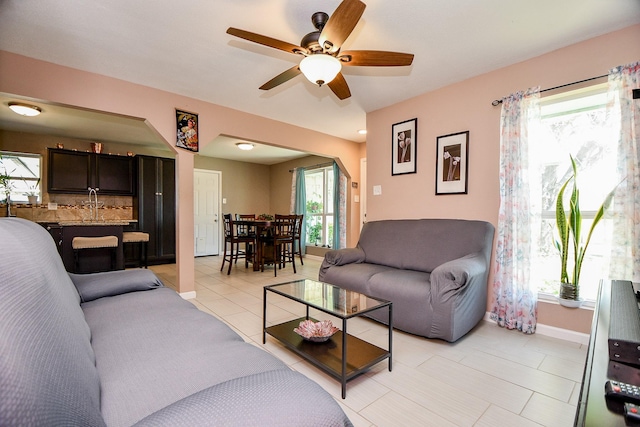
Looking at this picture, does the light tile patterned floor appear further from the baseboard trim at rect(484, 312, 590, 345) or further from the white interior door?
the white interior door

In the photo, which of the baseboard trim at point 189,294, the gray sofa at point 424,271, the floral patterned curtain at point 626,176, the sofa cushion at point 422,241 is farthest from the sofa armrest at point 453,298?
the baseboard trim at point 189,294

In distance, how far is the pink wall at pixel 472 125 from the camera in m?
2.28

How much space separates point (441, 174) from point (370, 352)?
84.0 inches

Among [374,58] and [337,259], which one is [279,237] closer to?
[337,259]

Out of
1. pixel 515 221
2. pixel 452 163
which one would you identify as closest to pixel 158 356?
pixel 515 221

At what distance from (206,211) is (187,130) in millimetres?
3729

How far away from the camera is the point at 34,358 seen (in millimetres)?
464

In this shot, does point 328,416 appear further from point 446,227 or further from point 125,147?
point 125,147

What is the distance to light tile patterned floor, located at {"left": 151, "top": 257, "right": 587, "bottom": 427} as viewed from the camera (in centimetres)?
145

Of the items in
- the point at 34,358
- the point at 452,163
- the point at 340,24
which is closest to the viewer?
the point at 34,358

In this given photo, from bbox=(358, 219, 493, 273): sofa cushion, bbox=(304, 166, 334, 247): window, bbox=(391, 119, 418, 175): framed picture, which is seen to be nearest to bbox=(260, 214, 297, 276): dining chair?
bbox=(304, 166, 334, 247): window

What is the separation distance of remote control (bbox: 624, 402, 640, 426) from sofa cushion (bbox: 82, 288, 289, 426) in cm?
91

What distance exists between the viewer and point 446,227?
2.93 meters

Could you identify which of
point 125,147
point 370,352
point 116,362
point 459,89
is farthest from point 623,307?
point 125,147
